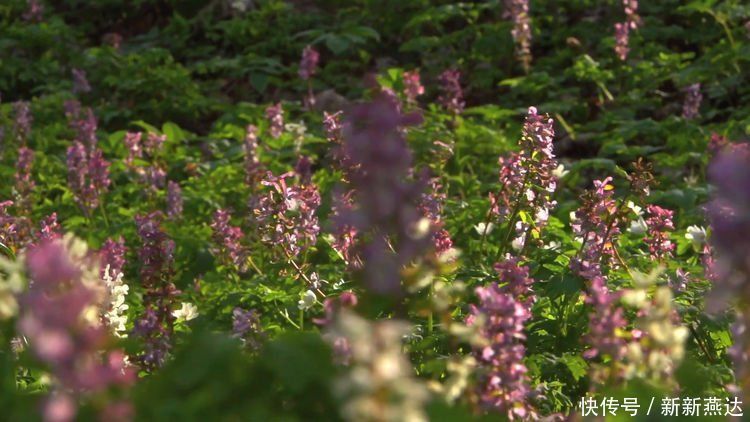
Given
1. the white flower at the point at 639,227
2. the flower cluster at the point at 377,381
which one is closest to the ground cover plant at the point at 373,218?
the flower cluster at the point at 377,381

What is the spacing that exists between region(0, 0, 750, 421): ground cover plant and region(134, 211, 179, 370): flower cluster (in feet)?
0.05

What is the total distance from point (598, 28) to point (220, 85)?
4097 mm

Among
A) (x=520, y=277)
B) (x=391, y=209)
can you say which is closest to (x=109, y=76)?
(x=520, y=277)

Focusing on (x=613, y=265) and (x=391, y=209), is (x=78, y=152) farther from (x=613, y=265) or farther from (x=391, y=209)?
(x=391, y=209)

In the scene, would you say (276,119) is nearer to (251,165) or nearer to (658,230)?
(251,165)

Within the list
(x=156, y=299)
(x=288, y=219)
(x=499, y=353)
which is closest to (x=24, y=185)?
(x=288, y=219)

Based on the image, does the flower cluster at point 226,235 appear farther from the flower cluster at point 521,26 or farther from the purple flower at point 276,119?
the flower cluster at point 521,26

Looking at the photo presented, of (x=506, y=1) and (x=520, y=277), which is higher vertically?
(x=506, y=1)

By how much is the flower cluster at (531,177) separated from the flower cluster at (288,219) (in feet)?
2.84

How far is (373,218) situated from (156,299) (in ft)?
5.88

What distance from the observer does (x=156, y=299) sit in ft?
11.8

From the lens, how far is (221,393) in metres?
1.96

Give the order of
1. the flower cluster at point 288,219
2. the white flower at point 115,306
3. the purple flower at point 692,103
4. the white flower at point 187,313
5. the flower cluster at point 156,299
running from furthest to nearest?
the purple flower at point 692,103 < the white flower at point 187,313 < the flower cluster at point 288,219 < the white flower at point 115,306 < the flower cluster at point 156,299

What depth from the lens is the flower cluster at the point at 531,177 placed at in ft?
13.5
